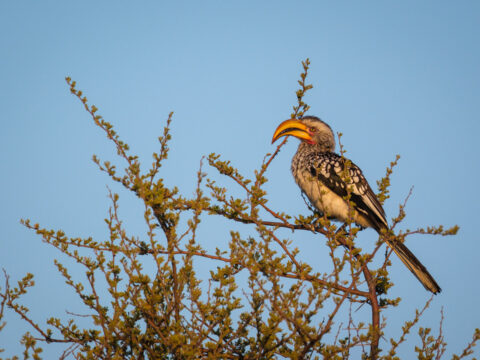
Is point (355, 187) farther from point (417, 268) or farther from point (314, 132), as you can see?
point (314, 132)

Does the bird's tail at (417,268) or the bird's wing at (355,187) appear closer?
the bird's tail at (417,268)

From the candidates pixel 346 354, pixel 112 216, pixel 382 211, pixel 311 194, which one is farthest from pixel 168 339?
pixel 382 211

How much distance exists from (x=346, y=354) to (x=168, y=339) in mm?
1331

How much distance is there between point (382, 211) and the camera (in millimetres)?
5820

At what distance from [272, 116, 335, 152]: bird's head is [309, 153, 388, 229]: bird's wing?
75cm

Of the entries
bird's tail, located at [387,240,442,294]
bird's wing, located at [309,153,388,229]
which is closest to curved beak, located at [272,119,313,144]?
bird's wing, located at [309,153,388,229]

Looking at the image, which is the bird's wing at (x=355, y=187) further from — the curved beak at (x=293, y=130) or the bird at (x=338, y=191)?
the curved beak at (x=293, y=130)

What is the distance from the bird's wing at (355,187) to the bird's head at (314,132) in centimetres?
75

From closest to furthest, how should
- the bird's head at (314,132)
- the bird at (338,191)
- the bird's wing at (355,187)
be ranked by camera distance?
the bird at (338,191)
the bird's wing at (355,187)
the bird's head at (314,132)

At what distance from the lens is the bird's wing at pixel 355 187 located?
18.8 feet

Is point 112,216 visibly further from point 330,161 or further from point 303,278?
point 330,161

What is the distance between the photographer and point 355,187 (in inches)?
229

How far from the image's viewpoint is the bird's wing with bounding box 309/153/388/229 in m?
Answer: 5.72

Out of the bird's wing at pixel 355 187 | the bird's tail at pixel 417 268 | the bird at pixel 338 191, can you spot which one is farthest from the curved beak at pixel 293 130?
the bird's tail at pixel 417 268
